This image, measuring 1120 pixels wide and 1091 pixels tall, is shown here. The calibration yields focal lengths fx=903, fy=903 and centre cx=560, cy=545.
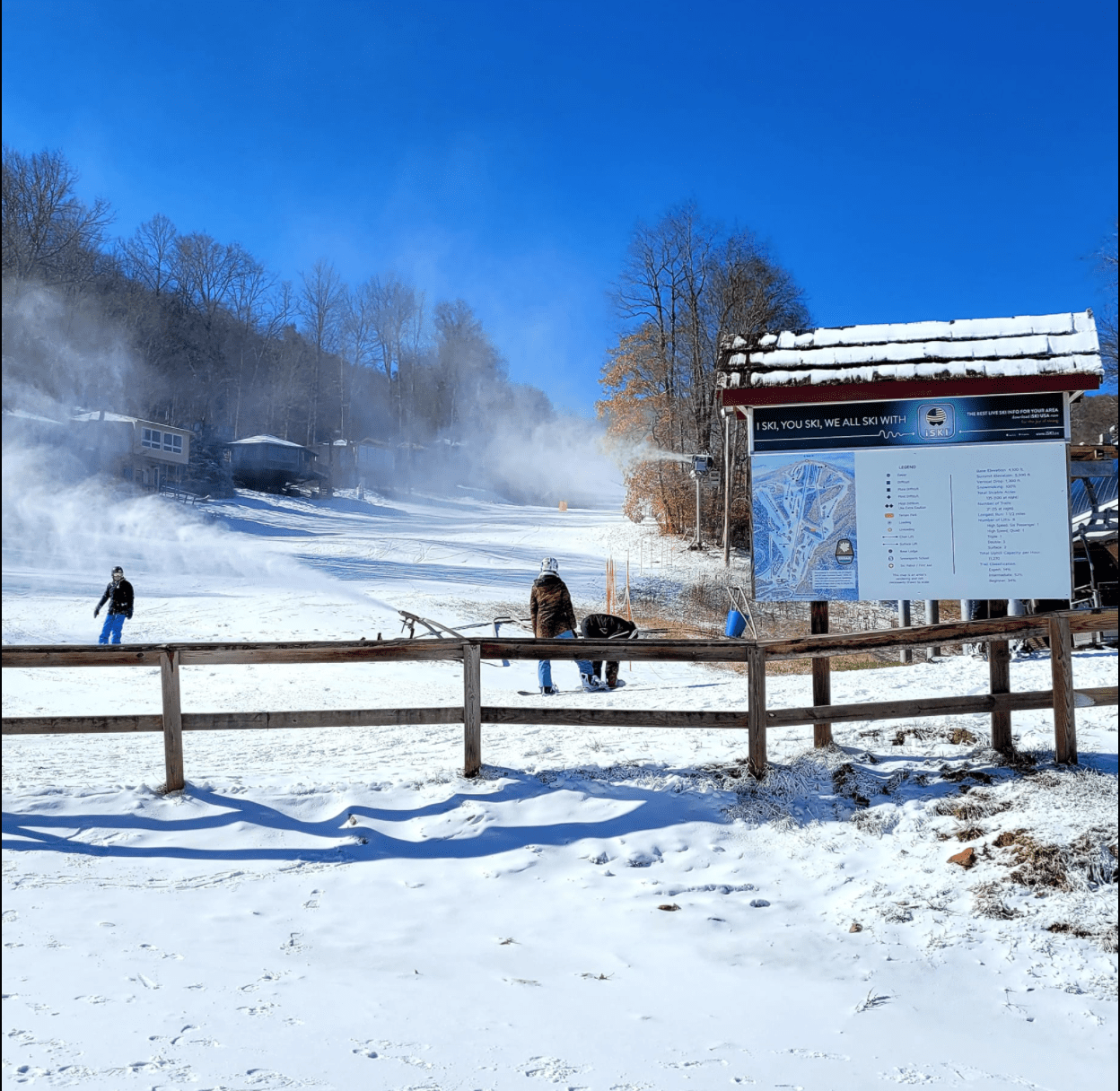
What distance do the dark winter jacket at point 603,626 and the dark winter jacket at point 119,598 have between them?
8.50 metres

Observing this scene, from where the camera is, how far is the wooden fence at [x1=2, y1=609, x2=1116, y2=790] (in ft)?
21.9

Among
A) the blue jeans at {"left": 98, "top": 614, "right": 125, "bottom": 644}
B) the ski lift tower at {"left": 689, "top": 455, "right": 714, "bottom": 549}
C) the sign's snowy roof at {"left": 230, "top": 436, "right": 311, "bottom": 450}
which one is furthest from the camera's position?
the sign's snowy roof at {"left": 230, "top": 436, "right": 311, "bottom": 450}

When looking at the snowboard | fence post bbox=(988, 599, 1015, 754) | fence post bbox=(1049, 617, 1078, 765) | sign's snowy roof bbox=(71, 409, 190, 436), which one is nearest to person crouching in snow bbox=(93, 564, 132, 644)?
the snowboard

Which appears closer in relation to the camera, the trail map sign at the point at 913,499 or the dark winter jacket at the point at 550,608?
the trail map sign at the point at 913,499

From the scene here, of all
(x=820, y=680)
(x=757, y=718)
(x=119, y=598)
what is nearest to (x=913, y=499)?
(x=820, y=680)

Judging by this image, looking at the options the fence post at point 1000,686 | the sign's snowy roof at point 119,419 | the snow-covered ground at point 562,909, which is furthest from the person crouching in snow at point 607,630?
the sign's snowy roof at point 119,419

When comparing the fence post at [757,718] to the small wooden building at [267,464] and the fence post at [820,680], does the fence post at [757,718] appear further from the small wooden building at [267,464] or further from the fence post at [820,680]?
the small wooden building at [267,464]

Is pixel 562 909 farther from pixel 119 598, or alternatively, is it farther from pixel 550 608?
pixel 119 598

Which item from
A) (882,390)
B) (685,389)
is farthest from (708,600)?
(882,390)

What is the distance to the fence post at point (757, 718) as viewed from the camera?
22.9 ft

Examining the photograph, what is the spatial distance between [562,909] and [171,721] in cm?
333

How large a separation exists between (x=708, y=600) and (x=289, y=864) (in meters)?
20.5

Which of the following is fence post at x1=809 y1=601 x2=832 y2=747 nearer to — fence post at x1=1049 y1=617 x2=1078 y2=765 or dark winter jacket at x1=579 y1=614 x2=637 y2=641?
fence post at x1=1049 y1=617 x2=1078 y2=765

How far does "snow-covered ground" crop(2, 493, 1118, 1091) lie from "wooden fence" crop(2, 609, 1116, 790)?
47 cm
